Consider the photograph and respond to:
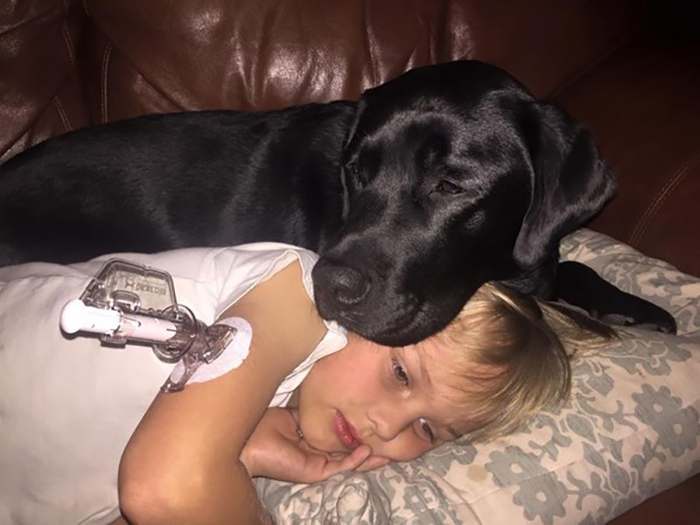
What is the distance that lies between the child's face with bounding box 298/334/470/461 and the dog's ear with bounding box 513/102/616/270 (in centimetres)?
37

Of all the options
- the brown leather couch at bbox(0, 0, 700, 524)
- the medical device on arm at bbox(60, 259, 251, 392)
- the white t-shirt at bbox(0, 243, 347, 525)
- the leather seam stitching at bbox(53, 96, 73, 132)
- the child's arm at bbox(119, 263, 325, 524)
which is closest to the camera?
the medical device on arm at bbox(60, 259, 251, 392)

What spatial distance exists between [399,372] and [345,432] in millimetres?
Result: 146

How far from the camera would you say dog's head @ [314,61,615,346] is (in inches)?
60.2

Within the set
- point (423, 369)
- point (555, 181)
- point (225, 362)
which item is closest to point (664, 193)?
point (555, 181)

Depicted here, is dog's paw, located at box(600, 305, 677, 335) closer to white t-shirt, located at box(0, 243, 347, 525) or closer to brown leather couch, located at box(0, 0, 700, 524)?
brown leather couch, located at box(0, 0, 700, 524)

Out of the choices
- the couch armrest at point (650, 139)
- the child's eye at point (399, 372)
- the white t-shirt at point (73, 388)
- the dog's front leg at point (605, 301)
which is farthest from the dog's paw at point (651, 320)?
the white t-shirt at point (73, 388)

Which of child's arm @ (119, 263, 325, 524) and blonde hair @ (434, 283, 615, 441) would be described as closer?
child's arm @ (119, 263, 325, 524)

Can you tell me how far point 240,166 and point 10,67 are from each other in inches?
26.4

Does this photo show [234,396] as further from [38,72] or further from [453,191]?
[38,72]

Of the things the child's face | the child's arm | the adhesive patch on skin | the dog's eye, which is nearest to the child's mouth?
the child's face

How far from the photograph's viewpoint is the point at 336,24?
205 cm

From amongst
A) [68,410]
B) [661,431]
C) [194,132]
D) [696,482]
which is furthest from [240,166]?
[696,482]

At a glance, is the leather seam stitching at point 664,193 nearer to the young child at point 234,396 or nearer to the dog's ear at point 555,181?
the dog's ear at point 555,181

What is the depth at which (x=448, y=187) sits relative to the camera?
5.10ft
